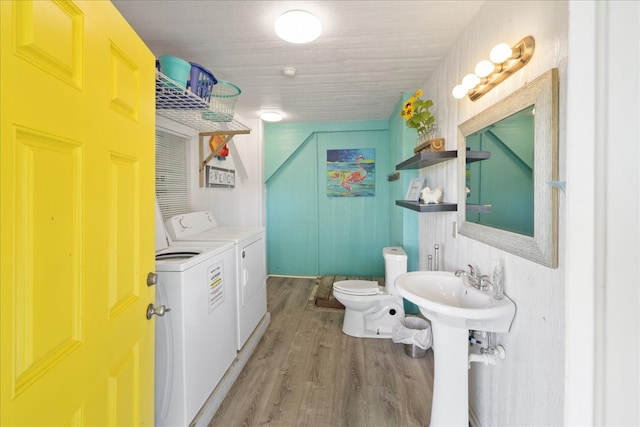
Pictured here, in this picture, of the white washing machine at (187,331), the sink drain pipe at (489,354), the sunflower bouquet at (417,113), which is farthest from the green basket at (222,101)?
the sink drain pipe at (489,354)

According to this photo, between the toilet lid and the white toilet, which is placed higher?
the toilet lid

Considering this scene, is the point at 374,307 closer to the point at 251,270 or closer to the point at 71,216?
the point at 251,270

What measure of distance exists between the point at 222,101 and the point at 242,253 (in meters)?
1.15

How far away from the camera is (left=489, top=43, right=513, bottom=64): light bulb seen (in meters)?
1.16

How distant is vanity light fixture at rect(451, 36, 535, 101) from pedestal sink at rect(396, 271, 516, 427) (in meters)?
1.00

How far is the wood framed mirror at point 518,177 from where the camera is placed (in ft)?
3.23

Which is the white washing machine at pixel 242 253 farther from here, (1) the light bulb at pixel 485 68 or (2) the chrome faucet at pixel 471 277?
(1) the light bulb at pixel 485 68

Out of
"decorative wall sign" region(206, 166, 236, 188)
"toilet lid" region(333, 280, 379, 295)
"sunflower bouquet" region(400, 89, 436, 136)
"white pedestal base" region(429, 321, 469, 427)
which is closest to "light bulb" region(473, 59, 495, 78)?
"sunflower bouquet" region(400, 89, 436, 136)

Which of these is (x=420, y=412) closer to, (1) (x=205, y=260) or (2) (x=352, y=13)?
(1) (x=205, y=260)

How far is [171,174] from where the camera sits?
88.9 inches

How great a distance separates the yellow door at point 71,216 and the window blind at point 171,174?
1272 mm

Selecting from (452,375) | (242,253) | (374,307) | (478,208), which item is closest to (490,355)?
(452,375)

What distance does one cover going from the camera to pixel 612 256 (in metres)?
0.34

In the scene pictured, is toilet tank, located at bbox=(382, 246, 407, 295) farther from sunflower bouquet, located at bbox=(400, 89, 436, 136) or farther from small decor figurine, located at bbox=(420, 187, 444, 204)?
sunflower bouquet, located at bbox=(400, 89, 436, 136)
